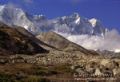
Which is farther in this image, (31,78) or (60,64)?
(60,64)

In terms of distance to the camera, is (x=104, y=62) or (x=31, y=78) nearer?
(x=31, y=78)

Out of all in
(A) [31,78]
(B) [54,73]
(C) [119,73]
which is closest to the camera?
(A) [31,78]

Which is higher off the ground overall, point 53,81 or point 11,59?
point 11,59

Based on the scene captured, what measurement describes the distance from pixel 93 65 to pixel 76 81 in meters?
53.2

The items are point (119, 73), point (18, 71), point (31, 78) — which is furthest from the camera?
point (119, 73)

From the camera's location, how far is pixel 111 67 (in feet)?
629

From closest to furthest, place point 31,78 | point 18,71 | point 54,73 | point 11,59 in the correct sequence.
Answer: point 31,78
point 18,71
point 54,73
point 11,59

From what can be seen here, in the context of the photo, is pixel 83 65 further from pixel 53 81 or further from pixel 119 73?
pixel 53 81

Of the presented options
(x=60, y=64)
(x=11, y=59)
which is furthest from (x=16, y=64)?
(x=60, y=64)

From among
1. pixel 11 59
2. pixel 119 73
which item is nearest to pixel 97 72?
pixel 119 73

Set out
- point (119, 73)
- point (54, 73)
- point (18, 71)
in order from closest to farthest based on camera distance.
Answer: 1. point (18, 71)
2. point (54, 73)
3. point (119, 73)

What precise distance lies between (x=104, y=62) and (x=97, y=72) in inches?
1051

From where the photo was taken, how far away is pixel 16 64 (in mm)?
180625

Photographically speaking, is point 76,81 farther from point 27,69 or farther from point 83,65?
point 83,65
